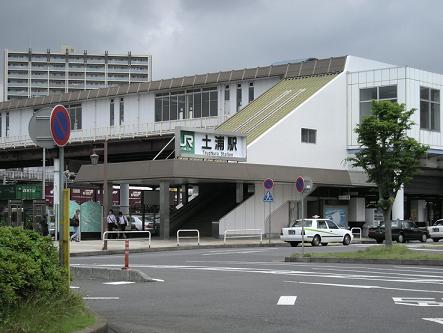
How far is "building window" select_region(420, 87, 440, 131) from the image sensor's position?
49.4 metres

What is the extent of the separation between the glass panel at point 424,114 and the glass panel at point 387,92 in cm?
246

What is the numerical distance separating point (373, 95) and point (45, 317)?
145ft

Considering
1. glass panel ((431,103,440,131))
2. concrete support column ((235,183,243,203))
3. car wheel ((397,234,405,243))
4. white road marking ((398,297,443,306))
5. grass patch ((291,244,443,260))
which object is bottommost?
car wheel ((397,234,405,243))

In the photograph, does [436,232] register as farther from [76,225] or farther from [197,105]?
[197,105]

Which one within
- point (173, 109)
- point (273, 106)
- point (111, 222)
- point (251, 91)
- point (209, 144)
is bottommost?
point (111, 222)

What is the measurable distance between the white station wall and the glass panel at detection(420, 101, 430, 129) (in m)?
5.59

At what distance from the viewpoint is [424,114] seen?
4962cm

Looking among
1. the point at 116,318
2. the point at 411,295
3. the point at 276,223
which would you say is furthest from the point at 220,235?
the point at 116,318

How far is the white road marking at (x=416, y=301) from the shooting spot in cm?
1130

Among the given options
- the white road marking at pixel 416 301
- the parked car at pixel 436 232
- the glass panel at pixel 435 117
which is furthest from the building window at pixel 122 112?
the white road marking at pixel 416 301

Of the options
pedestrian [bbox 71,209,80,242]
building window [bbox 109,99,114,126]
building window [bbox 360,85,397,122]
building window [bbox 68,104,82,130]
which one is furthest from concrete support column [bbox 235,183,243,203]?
building window [bbox 68,104,82,130]

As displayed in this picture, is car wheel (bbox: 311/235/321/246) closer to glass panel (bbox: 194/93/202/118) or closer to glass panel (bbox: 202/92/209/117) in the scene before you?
glass panel (bbox: 202/92/209/117)

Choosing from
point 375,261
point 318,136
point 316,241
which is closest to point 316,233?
point 316,241

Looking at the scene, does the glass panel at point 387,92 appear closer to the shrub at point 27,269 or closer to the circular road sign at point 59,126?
the circular road sign at point 59,126
